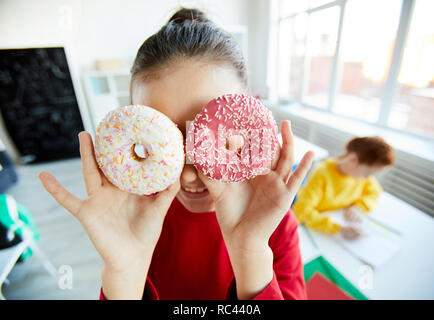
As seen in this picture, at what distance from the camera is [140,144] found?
0.50 m

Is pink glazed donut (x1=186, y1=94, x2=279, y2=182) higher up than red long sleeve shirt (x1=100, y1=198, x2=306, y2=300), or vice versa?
pink glazed donut (x1=186, y1=94, x2=279, y2=182)

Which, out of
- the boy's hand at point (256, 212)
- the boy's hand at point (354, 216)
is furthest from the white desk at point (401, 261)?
the boy's hand at point (256, 212)

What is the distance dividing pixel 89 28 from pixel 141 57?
8.88 feet

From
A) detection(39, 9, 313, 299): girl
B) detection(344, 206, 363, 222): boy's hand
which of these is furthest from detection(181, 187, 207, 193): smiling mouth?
detection(344, 206, 363, 222): boy's hand

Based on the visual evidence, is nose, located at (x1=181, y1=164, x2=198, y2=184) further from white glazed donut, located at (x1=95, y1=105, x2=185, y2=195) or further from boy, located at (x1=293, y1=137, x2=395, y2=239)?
boy, located at (x1=293, y1=137, x2=395, y2=239)

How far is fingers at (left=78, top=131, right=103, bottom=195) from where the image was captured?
52 cm

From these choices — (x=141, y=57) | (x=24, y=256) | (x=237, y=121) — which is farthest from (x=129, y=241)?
(x=24, y=256)

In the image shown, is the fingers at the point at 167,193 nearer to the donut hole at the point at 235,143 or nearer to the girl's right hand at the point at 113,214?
the girl's right hand at the point at 113,214

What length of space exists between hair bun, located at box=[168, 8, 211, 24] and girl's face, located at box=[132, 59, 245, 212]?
24 centimetres

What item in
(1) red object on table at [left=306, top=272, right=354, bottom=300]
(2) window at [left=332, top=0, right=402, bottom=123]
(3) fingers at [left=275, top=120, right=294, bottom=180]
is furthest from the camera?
(2) window at [left=332, top=0, right=402, bottom=123]

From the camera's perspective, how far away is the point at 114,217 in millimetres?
536

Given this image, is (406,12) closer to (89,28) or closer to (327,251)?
(327,251)

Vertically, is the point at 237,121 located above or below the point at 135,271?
above
